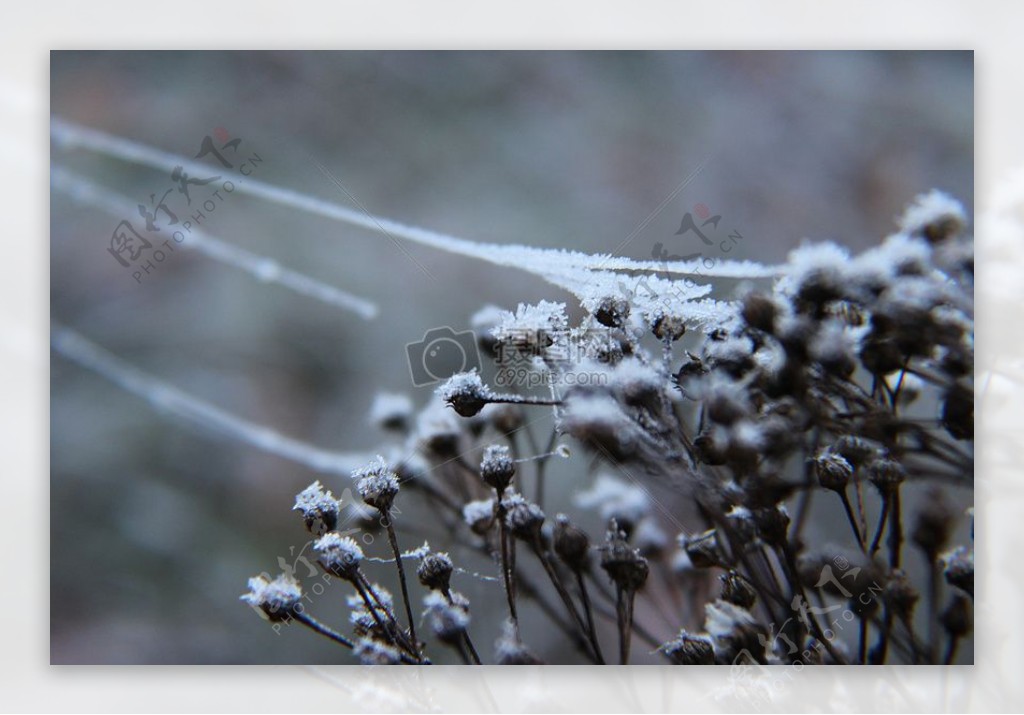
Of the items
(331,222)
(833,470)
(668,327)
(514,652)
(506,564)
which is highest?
(331,222)

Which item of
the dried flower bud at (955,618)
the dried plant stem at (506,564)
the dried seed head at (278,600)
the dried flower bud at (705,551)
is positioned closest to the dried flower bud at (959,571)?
the dried flower bud at (955,618)

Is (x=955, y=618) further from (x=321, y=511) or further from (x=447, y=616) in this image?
(x=321, y=511)

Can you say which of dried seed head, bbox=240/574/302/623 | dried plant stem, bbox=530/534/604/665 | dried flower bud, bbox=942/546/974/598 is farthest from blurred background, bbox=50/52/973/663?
dried flower bud, bbox=942/546/974/598

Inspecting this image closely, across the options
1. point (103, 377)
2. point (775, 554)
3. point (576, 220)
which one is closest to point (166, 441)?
point (103, 377)

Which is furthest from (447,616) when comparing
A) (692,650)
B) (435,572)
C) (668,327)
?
(668,327)

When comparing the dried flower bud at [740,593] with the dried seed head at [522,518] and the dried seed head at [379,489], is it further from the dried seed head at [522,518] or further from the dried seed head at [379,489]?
the dried seed head at [379,489]
